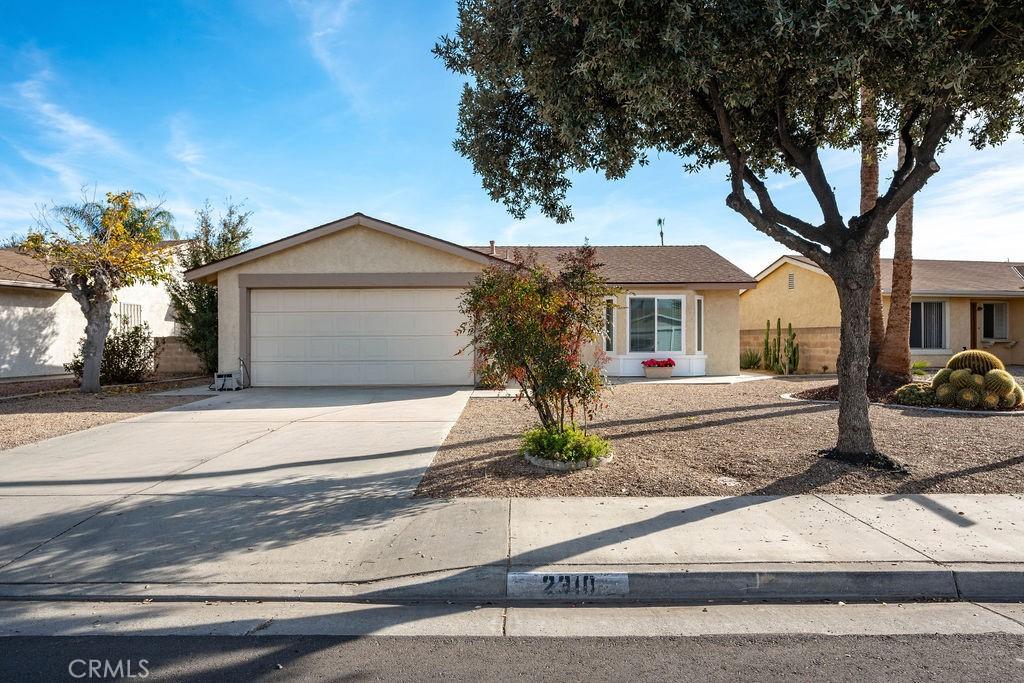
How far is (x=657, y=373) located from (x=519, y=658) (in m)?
14.9

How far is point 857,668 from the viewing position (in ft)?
10.4

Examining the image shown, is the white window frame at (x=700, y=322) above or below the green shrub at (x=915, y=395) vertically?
above

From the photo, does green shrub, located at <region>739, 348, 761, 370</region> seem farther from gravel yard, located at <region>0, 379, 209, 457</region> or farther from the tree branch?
gravel yard, located at <region>0, 379, 209, 457</region>

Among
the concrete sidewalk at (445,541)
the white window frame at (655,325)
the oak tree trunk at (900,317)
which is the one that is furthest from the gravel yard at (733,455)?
the white window frame at (655,325)

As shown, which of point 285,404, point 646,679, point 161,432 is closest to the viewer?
point 646,679

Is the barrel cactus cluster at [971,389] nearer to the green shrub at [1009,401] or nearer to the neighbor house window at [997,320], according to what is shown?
the green shrub at [1009,401]

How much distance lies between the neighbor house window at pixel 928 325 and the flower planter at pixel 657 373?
10.1m

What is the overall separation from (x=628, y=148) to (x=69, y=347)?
18.7 metres

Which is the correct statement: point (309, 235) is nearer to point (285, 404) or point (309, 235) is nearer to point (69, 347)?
point (285, 404)

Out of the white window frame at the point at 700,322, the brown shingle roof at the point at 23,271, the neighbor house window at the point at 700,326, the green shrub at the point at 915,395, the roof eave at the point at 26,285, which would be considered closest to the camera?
the green shrub at the point at 915,395

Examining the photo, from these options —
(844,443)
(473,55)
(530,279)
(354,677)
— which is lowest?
(354,677)

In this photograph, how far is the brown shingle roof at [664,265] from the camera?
17688mm

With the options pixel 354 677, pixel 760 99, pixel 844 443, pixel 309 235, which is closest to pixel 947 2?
pixel 760 99

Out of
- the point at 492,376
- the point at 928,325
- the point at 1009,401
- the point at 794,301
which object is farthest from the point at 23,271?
the point at 928,325
